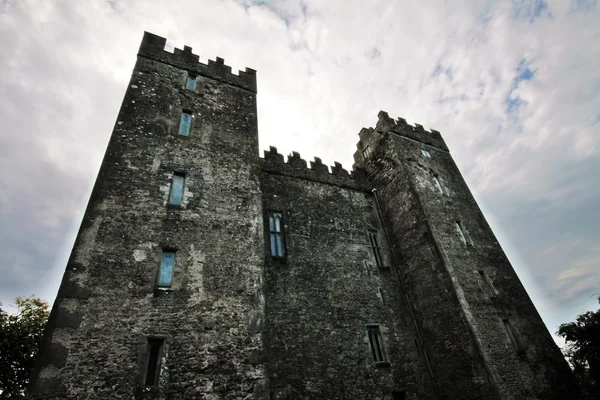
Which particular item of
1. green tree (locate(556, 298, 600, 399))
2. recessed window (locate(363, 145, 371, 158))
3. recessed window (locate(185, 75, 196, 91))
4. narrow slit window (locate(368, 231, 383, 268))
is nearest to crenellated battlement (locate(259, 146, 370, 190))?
recessed window (locate(363, 145, 371, 158))

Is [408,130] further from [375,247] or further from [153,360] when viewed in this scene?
[153,360]

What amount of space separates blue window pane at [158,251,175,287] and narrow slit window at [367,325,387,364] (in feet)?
25.2

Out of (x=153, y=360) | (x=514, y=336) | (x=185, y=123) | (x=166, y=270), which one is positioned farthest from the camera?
(x=514, y=336)

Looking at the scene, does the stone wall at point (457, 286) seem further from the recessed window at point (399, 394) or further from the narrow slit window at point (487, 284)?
the recessed window at point (399, 394)

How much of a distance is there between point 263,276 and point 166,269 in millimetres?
2758

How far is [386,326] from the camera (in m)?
12.5

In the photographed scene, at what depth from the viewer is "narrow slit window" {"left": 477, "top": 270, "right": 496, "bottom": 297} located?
12.9m

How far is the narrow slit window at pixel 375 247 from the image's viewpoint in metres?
14.5

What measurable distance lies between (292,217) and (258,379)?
270 inches

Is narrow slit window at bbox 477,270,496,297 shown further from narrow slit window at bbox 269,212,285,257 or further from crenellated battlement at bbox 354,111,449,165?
narrow slit window at bbox 269,212,285,257

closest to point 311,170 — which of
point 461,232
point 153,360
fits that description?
point 461,232

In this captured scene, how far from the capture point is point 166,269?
8633mm

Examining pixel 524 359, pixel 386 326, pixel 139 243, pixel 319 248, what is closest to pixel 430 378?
pixel 386 326

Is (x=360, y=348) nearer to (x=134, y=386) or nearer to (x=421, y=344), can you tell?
(x=421, y=344)
